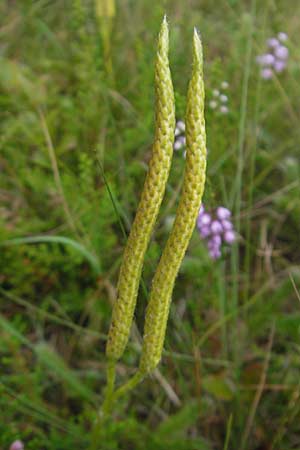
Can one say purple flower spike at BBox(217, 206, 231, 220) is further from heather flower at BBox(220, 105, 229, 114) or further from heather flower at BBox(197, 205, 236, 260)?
heather flower at BBox(220, 105, 229, 114)

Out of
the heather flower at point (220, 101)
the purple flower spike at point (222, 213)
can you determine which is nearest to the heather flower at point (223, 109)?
the heather flower at point (220, 101)

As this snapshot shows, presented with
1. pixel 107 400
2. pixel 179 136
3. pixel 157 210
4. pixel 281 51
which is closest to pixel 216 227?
pixel 179 136

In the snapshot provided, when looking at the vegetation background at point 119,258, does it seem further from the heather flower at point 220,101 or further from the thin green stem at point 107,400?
the thin green stem at point 107,400

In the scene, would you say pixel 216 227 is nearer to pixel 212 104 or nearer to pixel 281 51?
pixel 212 104

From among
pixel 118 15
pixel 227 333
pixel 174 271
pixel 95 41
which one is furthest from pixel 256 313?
pixel 118 15

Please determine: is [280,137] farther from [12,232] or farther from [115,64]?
[12,232]

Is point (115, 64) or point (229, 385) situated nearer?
point (229, 385)

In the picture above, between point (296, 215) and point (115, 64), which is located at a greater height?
point (115, 64)
